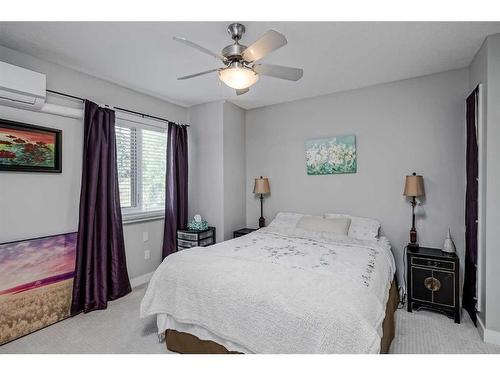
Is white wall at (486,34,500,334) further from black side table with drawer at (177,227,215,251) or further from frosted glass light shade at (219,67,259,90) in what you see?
black side table with drawer at (177,227,215,251)

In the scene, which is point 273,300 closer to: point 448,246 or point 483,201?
point 483,201

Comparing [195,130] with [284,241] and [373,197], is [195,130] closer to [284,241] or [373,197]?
[284,241]

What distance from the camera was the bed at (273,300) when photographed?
57.6 inches

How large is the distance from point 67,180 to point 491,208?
384 centimetres

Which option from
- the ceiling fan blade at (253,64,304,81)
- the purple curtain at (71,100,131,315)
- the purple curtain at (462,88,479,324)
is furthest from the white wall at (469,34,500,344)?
the purple curtain at (71,100,131,315)

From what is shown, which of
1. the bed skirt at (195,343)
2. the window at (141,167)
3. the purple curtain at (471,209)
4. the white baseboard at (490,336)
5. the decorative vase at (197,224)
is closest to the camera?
the bed skirt at (195,343)

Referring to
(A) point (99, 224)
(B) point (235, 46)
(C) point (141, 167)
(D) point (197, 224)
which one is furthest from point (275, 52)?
(A) point (99, 224)

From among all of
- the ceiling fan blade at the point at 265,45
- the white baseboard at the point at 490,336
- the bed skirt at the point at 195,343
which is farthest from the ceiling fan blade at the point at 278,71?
the white baseboard at the point at 490,336

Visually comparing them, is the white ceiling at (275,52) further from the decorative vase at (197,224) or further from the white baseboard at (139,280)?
the white baseboard at (139,280)

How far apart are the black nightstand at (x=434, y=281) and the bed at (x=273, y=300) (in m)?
0.43

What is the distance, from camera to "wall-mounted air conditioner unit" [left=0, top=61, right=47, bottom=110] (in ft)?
7.23

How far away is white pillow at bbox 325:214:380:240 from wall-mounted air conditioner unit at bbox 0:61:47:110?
11.0ft

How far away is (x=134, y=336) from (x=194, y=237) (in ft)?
4.85

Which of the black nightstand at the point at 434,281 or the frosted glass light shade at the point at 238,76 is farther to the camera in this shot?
the black nightstand at the point at 434,281
